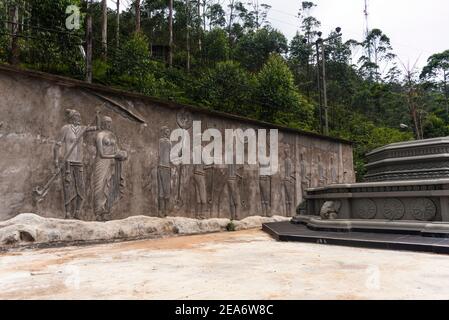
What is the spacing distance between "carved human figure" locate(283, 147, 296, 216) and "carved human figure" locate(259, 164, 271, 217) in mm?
820

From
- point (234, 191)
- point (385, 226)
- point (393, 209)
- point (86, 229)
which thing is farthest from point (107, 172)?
point (393, 209)

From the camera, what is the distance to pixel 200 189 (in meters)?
9.10

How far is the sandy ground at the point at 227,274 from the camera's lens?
2.82 m

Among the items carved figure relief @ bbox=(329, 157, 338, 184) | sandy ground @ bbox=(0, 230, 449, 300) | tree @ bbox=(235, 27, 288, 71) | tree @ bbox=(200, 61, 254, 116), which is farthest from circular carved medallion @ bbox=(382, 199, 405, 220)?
tree @ bbox=(235, 27, 288, 71)

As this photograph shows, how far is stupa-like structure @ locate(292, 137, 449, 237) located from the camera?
19.2ft

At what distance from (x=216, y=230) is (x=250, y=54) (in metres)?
25.9

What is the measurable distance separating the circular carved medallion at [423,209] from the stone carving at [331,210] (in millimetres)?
1522

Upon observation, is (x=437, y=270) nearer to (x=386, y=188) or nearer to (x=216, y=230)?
(x=386, y=188)

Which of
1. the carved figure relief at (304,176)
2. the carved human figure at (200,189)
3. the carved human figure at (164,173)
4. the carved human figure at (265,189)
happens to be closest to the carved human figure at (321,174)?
the carved figure relief at (304,176)

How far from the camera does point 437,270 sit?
11.9ft

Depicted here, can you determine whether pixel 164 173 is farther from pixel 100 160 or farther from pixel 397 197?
pixel 397 197

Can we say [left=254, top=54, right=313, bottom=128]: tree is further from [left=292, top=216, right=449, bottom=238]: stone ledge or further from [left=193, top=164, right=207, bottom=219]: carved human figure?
[left=292, top=216, right=449, bottom=238]: stone ledge

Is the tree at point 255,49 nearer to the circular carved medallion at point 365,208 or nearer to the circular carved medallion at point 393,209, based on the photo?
the circular carved medallion at point 365,208
